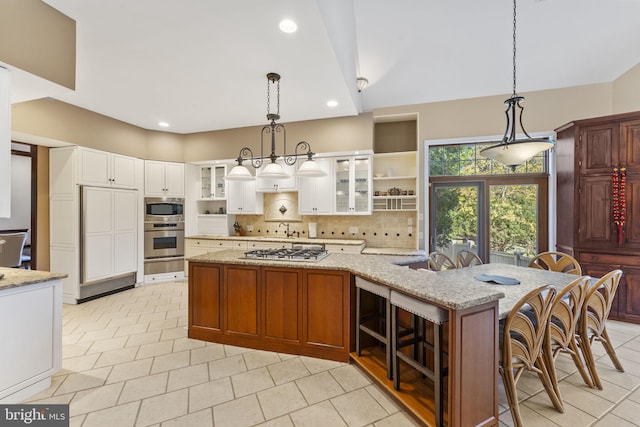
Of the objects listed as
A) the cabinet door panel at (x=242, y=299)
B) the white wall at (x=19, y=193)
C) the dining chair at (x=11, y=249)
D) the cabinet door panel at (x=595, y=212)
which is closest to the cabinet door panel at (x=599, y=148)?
the cabinet door panel at (x=595, y=212)

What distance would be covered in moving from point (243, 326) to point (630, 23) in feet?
17.4

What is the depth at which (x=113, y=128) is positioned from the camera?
180 inches

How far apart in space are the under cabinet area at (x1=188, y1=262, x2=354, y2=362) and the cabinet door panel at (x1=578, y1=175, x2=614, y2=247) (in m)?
3.34

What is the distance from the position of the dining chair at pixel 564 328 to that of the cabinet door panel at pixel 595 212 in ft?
6.52

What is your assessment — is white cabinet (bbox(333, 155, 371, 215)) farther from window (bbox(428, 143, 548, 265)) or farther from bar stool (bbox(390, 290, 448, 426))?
bar stool (bbox(390, 290, 448, 426))

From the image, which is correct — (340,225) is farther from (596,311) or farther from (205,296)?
(596,311)

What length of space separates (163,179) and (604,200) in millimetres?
6674

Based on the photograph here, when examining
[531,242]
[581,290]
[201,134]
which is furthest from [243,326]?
[531,242]

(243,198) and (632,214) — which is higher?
(243,198)

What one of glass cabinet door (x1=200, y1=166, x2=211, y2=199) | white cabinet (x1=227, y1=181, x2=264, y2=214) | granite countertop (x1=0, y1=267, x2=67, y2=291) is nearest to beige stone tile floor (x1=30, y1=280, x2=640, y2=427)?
granite countertop (x1=0, y1=267, x2=67, y2=291)

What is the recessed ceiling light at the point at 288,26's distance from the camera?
2213mm

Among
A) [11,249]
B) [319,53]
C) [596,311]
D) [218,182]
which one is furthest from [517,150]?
[11,249]

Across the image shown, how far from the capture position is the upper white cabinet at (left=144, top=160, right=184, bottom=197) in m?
5.08

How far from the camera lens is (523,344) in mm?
1912
